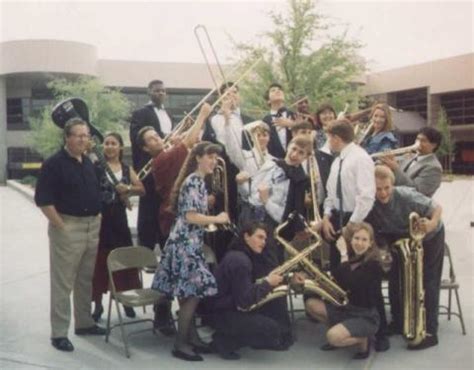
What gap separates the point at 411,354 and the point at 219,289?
1592 mm

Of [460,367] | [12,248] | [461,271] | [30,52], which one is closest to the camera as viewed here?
[460,367]

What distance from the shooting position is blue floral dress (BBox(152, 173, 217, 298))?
481cm

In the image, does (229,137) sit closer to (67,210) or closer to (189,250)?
(189,250)

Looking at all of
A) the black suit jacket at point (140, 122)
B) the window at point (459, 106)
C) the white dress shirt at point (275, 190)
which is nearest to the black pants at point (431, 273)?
the white dress shirt at point (275, 190)

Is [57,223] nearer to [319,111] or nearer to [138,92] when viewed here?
[319,111]

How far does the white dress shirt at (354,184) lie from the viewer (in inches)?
191

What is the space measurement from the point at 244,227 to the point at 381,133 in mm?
2033

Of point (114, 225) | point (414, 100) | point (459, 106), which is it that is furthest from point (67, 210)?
point (414, 100)

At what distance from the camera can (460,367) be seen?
4668 millimetres

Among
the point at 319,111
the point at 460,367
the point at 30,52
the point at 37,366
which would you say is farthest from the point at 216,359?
the point at 30,52

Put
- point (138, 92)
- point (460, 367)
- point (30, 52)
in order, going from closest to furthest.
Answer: point (460, 367) < point (30, 52) < point (138, 92)

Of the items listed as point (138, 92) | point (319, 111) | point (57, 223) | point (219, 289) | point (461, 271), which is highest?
point (138, 92)

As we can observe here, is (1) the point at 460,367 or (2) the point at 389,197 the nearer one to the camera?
(1) the point at 460,367

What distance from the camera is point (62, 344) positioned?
5055 millimetres
